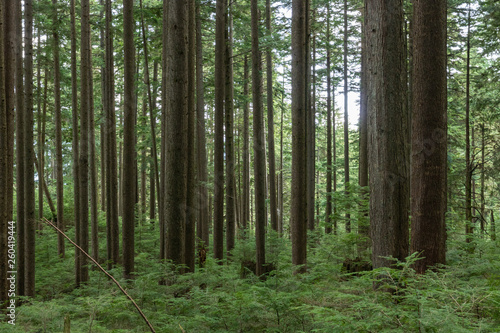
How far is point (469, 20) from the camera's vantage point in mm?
16422

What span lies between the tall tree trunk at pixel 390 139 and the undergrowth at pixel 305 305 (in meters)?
0.42

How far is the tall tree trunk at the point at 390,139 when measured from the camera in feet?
17.1

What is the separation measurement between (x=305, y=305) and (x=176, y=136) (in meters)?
4.26

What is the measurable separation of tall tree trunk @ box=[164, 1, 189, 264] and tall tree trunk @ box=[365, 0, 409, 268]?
3712mm

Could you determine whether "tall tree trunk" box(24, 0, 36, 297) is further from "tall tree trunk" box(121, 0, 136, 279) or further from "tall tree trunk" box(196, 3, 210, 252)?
"tall tree trunk" box(196, 3, 210, 252)

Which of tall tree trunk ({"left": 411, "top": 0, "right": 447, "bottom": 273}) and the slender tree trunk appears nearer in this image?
tall tree trunk ({"left": 411, "top": 0, "right": 447, "bottom": 273})

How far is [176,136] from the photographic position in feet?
23.0

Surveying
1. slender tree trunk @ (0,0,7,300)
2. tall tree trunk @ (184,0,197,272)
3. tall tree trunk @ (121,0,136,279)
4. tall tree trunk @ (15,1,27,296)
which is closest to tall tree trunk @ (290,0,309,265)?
tall tree trunk @ (184,0,197,272)

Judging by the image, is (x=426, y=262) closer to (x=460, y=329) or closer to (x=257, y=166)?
(x=460, y=329)

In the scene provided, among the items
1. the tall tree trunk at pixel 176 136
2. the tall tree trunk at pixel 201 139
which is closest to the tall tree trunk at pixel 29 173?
the tall tree trunk at pixel 176 136

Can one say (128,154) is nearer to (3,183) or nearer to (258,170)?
(3,183)

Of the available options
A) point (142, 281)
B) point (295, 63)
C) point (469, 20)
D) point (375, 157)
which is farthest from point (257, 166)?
point (469, 20)

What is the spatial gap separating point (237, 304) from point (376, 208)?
8.47 ft

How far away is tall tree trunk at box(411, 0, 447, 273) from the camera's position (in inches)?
220
